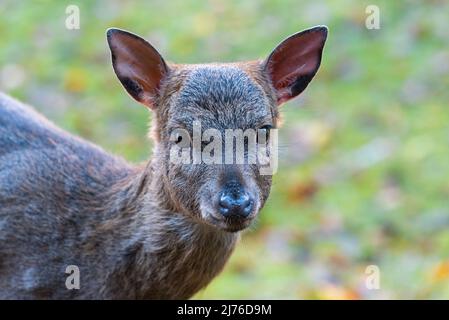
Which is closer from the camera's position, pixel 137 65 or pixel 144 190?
pixel 137 65

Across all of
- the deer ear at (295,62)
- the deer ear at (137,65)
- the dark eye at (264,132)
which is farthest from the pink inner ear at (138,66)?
the dark eye at (264,132)

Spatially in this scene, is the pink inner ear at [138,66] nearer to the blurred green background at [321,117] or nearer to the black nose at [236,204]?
the black nose at [236,204]

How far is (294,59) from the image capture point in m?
6.73

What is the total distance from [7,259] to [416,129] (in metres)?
5.35

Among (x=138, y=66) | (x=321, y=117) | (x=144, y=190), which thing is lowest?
(x=144, y=190)

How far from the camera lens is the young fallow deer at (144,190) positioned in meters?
6.21

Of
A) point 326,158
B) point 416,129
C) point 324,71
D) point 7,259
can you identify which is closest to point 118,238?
point 7,259

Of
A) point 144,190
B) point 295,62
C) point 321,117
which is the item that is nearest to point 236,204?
point 144,190

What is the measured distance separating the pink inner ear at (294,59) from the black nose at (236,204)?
1.03 meters

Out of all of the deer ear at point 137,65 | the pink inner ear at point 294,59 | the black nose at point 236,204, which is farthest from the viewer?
the pink inner ear at point 294,59

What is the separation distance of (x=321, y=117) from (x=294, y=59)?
15.9ft

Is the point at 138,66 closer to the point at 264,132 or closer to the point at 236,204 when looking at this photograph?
the point at 264,132

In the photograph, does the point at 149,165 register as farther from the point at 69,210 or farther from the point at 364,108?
the point at 364,108

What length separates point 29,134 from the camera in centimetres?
733
